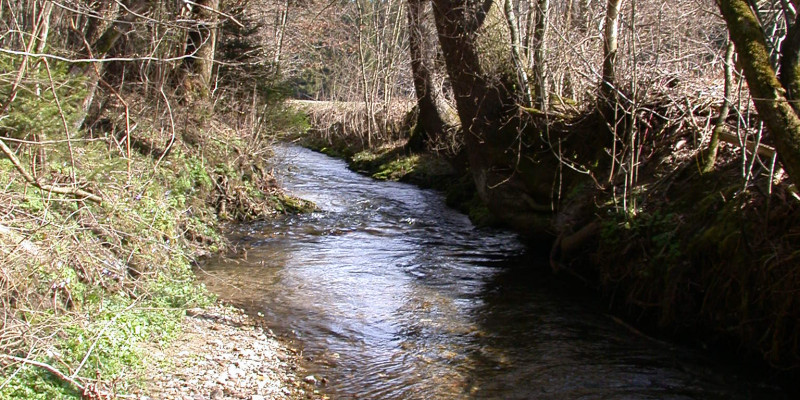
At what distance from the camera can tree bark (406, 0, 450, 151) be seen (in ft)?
60.3

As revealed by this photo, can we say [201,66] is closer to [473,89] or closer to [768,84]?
[473,89]

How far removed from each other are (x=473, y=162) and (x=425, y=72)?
620 cm

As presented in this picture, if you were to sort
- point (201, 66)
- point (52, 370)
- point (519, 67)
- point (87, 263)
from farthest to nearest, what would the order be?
point (201, 66) → point (519, 67) → point (87, 263) → point (52, 370)

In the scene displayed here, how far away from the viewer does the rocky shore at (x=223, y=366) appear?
19.1 ft

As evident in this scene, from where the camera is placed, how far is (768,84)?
17.0 ft

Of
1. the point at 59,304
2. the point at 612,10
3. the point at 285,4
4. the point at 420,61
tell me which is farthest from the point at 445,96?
the point at 59,304

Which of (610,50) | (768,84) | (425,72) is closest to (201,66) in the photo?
(425,72)

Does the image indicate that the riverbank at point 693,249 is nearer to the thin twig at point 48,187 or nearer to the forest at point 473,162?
the forest at point 473,162

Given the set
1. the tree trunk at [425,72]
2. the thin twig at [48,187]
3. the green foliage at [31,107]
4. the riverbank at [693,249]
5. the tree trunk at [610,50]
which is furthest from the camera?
the tree trunk at [425,72]

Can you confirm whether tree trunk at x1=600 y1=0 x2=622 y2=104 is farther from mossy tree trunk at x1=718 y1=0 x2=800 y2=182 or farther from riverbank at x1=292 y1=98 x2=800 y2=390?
mossy tree trunk at x1=718 y1=0 x2=800 y2=182

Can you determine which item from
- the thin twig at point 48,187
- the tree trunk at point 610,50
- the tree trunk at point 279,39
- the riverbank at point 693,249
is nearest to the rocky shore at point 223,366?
the thin twig at point 48,187

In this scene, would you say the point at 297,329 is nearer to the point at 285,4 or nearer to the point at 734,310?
the point at 734,310

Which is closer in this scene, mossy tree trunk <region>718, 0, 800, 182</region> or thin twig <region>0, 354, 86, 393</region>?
thin twig <region>0, 354, 86, 393</region>

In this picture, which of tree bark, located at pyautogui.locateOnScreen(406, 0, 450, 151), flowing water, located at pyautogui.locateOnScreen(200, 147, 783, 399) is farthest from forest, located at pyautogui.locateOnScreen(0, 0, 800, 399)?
tree bark, located at pyautogui.locateOnScreen(406, 0, 450, 151)
